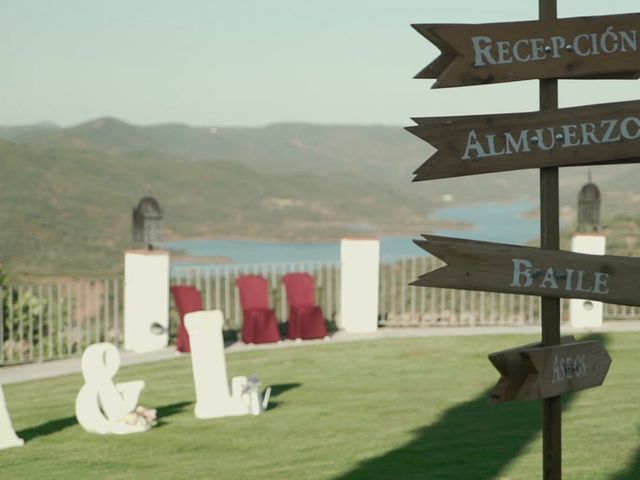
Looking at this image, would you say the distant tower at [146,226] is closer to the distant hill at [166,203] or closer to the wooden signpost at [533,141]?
the wooden signpost at [533,141]

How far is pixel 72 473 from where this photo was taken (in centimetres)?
973

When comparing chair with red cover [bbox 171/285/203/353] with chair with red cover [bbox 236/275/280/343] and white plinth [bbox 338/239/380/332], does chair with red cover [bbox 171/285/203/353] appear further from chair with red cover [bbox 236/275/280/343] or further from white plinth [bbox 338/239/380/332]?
white plinth [bbox 338/239/380/332]

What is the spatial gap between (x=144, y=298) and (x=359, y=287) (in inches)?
138

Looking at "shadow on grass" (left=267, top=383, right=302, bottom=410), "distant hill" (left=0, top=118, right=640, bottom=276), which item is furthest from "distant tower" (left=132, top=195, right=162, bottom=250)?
"distant hill" (left=0, top=118, right=640, bottom=276)

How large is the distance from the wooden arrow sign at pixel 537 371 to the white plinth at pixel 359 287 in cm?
1296

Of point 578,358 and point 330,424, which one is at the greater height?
point 578,358

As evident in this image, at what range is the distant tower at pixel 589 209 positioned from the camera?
62.6 feet

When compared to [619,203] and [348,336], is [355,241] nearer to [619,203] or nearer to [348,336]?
[348,336]

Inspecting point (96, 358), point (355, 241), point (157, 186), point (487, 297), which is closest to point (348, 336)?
point (355, 241)

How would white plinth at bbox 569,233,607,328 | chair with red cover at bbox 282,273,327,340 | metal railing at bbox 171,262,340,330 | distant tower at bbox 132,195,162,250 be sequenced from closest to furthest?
1. distant tower at bbox 132,195,162,250
2. chair with red cover at bbox 282,273,327,340
3. white plinth at bbox 569,233,607,328
4. metal railing at bbox 171,262,340,330

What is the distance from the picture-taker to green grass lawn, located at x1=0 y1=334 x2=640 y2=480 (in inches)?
364

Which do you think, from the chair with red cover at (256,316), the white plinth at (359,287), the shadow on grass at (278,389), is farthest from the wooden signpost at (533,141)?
the white plinth at (359,287)

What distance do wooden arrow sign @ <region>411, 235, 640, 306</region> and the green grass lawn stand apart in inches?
116

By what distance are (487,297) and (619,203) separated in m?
113
